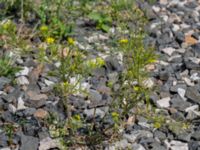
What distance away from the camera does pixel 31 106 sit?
3.29 m

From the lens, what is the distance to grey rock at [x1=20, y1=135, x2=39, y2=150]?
116 inches

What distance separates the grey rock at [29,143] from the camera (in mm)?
2947

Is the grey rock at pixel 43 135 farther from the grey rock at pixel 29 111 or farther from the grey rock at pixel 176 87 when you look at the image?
the grey rock at pixel 176 87

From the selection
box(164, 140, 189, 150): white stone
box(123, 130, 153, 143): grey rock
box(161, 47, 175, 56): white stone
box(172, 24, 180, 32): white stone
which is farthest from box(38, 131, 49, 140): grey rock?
box(172, 24, 180, 32): white stone

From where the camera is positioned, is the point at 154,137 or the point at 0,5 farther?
the point at 0,5

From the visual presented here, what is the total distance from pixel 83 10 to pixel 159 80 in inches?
41.7

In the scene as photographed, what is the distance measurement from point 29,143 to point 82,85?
669 mm

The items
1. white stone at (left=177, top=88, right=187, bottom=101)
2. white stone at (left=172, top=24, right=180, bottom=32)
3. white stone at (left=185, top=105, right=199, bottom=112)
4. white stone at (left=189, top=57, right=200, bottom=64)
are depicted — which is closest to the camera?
white stone at (left=185, top=105, right=199, bottom=112)

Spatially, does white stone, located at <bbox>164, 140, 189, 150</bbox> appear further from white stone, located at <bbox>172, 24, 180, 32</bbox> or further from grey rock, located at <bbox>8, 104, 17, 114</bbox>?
white stone, located at <bbox>172, 24, 180, 32</bbox>

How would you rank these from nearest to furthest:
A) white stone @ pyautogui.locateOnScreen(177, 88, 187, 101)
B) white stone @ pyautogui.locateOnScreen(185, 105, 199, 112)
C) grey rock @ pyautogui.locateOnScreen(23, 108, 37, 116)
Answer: grey rock @ pyautogui.locateOnScreen(23, 108, 37, 116) < white stone @ pyautogui.locateOnScreen(185, 105, 199, 112) < white stone @ pyautogui.locateOnScreen(177, 88, 187, 101)

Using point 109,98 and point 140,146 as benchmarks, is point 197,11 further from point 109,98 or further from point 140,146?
point 140,146

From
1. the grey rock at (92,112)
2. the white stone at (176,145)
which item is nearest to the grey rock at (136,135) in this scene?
the white stone at (176,145)

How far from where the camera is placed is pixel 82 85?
3.50 m

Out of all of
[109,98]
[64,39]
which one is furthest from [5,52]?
[109,98]
